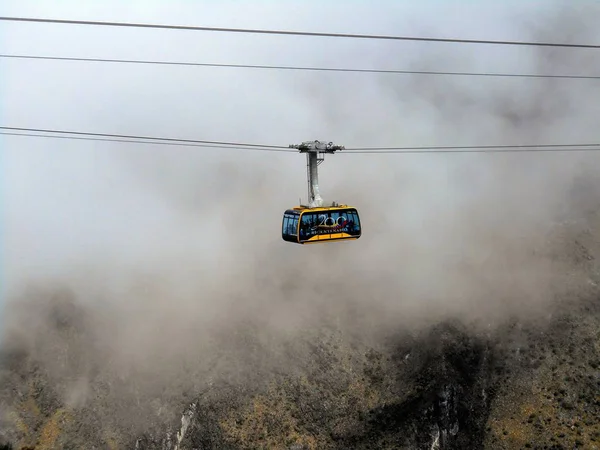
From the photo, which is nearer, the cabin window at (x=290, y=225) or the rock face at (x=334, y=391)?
the cabin window at (x=290, y=225)

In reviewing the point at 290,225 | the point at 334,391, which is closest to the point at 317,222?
the point at 290,225

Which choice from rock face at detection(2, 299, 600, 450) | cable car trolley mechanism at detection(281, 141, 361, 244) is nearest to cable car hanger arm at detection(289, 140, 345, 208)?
cable car trolley mechanism at detection(281, 141, 361, 244)

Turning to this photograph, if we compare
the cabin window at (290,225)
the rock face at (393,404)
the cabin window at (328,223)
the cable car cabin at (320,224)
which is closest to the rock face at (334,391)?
the rock face at (393,404)

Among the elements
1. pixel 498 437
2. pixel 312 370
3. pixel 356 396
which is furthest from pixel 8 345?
pixel 498 437

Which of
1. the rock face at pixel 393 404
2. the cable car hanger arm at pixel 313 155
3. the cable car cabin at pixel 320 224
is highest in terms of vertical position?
the cable car hanger arm at pixel 313 155

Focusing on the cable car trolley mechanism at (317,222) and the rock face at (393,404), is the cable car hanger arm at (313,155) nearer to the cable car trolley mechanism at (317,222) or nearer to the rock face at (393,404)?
the cable car trolley mechanism at (317,222)

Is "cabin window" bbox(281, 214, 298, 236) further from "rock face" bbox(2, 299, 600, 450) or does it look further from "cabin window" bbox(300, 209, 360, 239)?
"rock face" bbox(2, 299, 600, 450)

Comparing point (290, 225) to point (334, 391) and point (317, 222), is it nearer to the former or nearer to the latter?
point (317, 222)
